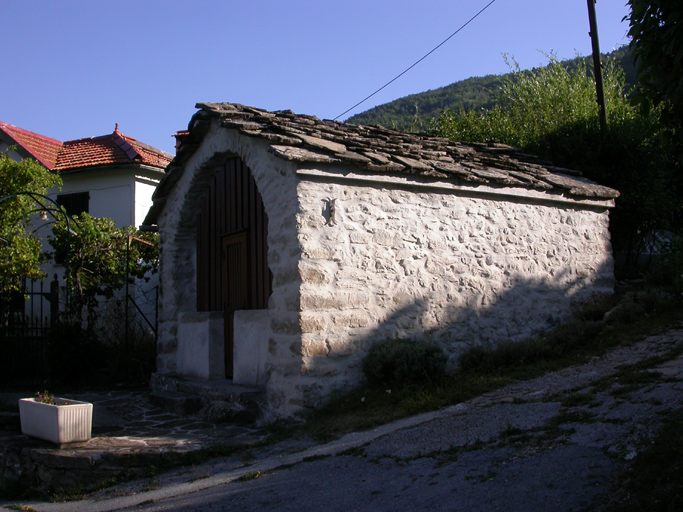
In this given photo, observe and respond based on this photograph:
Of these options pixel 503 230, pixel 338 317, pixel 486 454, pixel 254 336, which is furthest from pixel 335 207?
pixel 486 454

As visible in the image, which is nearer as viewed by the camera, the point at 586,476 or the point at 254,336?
the point at 586,476

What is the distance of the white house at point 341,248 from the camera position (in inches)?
253

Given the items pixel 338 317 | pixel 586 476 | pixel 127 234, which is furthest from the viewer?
Result: pixel 127 234

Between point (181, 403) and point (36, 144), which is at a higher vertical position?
point (36, 144)

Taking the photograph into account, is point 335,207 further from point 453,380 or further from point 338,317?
point 453,380

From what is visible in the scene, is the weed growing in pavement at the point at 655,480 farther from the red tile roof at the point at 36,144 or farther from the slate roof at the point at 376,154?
the red tile roof at the point at 36,144

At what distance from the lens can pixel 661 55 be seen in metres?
2.95

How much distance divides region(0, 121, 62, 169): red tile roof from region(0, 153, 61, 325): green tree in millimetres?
4217

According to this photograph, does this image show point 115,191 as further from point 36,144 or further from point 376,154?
point 376,154

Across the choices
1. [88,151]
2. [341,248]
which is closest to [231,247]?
[341,248]

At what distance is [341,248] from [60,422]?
3.25m

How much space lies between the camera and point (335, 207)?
21.4 ft

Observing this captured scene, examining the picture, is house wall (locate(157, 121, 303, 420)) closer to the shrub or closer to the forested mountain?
the shrub

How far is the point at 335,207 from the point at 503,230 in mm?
2675
